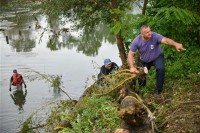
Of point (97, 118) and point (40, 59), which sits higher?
point (97, 118)

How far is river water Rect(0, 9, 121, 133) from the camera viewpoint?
20828 millimetres

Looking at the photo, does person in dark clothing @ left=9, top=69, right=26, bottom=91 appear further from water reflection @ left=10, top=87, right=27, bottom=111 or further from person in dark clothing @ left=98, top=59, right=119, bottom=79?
person in dark clothing @ left=98, top=59, right=119, bottom=79

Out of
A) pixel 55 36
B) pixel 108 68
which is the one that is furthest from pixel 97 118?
pixel 55 36

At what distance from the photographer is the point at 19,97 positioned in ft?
71.7

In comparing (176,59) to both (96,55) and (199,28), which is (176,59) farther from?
(96,55)

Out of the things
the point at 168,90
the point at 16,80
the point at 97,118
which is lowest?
the point at 16,80

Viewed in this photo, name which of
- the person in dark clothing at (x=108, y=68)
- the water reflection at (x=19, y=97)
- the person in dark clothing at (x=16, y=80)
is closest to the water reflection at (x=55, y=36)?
the water reflection at (x=19, y=97)

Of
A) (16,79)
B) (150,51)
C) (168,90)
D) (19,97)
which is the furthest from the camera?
(19,97)

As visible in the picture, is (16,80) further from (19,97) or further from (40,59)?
(40,59)

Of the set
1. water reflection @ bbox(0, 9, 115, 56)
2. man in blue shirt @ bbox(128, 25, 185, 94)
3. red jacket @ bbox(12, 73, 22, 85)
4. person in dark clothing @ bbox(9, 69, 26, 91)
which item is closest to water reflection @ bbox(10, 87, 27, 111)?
person in dark clothing @ bbox(9, 69, 26, 91)

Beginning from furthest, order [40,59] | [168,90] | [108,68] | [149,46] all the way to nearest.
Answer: [40,59] → [108,68] → [168,90] → [149,46]

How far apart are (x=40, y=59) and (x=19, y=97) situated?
412 inches

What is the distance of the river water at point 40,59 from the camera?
68.3ft

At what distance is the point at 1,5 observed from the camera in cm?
5306
